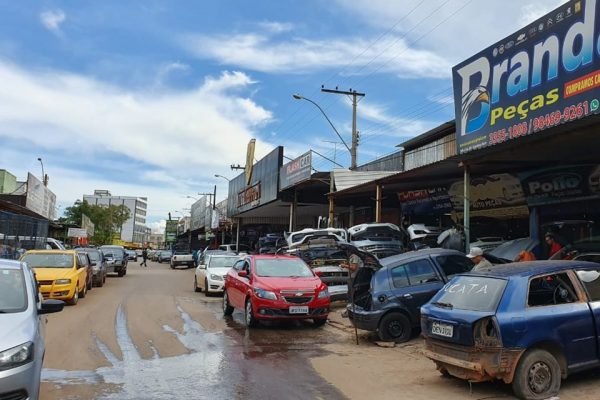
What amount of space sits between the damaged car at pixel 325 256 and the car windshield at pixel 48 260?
6.57m

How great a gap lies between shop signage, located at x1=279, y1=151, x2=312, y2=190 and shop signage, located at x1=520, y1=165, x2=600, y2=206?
1105 cm

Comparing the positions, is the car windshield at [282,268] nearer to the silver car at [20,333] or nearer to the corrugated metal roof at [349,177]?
the silver car at [20,333]

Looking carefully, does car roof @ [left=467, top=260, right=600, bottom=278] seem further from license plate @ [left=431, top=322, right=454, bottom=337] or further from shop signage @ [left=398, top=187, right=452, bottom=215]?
shop signage @ [left=398, top=187, right=452, bottom=215]

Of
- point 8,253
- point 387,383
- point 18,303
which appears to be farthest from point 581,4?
point 8,253

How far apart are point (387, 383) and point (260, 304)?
481 centimetres

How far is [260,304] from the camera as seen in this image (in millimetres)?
11727

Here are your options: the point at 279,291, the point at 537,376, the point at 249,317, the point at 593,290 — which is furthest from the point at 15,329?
the point at 249,317

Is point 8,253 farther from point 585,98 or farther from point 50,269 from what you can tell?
point 585,98

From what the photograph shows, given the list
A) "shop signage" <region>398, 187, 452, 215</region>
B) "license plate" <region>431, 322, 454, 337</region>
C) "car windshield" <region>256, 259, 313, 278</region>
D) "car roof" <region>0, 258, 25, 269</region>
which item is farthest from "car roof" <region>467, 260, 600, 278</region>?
"shop signage" <region>398, 187, 452, 215</region>

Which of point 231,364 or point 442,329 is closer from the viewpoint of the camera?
point 442,329

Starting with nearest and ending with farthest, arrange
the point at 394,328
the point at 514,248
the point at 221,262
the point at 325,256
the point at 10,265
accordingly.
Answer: the point at 10,265, the point at 394,328, the point at 514,248, the point at 325,256, the point at 221,262

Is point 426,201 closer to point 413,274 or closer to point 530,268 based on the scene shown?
point 413,274

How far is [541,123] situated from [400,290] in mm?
4087

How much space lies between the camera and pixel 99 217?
93.9 meters
